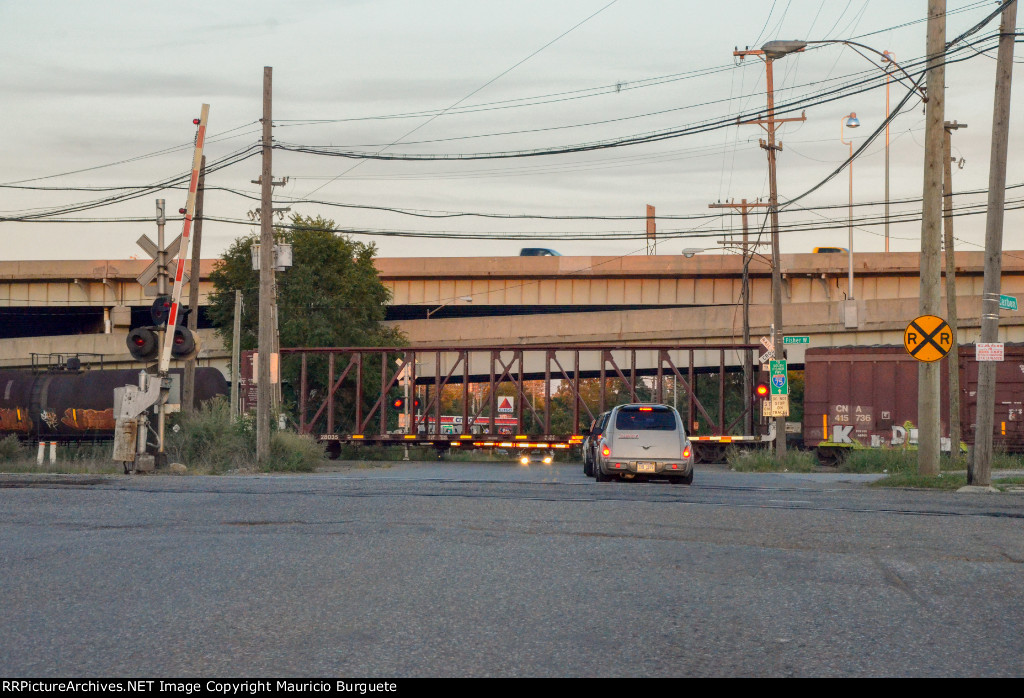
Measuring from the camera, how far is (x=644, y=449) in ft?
72.2

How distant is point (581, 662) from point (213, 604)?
2959 mm

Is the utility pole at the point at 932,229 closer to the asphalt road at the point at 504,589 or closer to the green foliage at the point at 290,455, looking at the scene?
the asphalt road at the point at 504,589

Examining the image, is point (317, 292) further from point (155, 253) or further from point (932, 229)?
point (932, 229)

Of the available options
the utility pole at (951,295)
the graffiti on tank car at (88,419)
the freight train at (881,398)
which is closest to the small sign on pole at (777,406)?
the freight train at (881,398)

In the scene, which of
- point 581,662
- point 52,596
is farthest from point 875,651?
point 52,596

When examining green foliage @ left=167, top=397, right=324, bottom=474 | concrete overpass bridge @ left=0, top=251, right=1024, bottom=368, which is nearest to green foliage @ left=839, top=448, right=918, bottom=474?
green foliage @ left=167, top=397, right=324, bottom=474

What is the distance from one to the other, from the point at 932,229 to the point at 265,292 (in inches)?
655

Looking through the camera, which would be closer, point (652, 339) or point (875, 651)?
point (875, 651)

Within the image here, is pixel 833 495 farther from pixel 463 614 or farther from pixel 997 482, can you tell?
pixel 463 614

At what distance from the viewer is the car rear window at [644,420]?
22.3m

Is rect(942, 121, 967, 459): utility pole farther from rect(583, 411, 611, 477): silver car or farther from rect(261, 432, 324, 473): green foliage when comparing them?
rect(261, 432, 324, 473): green foliage

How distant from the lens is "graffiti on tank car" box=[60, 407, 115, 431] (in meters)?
36.7

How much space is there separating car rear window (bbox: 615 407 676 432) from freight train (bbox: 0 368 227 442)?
20317mm
